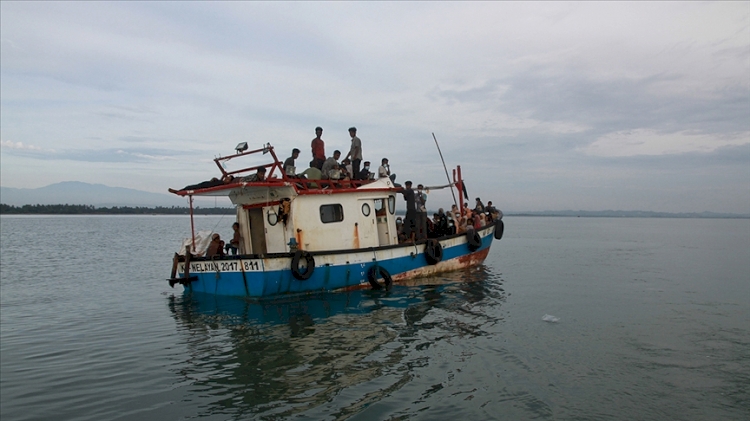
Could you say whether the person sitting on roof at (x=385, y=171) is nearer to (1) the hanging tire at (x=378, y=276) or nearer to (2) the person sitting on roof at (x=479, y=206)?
(1) the hanging tire at (x=378, y=276)

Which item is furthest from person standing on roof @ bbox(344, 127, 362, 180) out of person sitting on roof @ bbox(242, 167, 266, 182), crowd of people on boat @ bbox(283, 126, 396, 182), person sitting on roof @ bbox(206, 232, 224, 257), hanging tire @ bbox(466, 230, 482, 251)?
hanging tire @ bbox(466, 230, 482, 251)

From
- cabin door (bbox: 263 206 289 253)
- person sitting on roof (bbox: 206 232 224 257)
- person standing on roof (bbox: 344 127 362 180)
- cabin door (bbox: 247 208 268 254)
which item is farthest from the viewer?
person standing on roof (bbox: 344 127 362 180)

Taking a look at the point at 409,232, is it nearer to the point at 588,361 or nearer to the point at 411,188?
the point at 411,188

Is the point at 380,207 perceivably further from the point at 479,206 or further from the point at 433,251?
the point at 479,206

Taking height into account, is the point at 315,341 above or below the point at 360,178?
below

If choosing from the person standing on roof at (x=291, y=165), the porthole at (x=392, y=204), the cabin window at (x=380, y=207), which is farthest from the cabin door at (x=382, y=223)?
the person standing on roof at (x=291, y=165)

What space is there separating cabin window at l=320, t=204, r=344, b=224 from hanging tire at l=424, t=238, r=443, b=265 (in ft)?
10.5

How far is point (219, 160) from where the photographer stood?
1306cm

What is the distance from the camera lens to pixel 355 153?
50.5 ft

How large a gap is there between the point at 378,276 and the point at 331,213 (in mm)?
2236

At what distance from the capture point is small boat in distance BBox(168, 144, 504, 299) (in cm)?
1252

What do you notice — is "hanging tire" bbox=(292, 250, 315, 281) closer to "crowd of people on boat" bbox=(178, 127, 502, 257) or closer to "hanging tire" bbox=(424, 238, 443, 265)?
"crowd of people on boat" bbox=(178, 127, 502, 257)

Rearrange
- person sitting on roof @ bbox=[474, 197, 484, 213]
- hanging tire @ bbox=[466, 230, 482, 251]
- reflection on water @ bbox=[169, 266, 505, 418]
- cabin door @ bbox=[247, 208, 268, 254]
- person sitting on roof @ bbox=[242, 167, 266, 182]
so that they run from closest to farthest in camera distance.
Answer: reflection on water @ bbox=[169, 266, 505, 418] < person sitting on roof @ bbox=[242, 167, 266, 182] < cabin door @ bbox=[247, 208, 268, 254] < hanging tire @ bbox=[466, 230, 482, 251] < person sitting on roof @ bbox=[474, 197, 484, 213]

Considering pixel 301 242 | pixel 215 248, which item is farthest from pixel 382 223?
pixel 215 248
